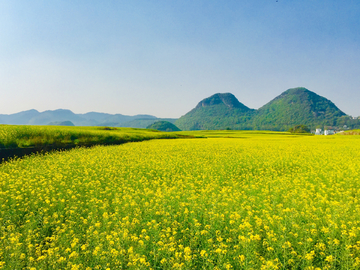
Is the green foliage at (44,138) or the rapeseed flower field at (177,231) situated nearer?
the rapeseed flower field at (177,231)

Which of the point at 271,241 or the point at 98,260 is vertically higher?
the point at 271,241

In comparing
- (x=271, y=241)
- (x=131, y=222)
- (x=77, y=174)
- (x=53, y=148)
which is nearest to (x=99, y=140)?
(x=53, y=148)

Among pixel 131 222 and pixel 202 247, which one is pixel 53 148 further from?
pixel 202 247

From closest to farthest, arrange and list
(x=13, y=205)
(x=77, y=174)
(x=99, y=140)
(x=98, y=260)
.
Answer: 1. (x=98, y=260)
2. (x=13, y=205)
3. (x=77, y=174)
4. (x=99, y=140)

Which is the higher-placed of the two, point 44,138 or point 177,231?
point 44,138

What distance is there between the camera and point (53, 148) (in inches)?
854

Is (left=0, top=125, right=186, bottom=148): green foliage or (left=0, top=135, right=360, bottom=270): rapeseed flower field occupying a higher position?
(left=0, top=125, right=186, bottom=148): green foliage

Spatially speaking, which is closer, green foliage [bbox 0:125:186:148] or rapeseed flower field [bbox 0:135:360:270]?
rapeseed flower field [bbox 0:135:360:270]

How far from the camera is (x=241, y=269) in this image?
4.00m

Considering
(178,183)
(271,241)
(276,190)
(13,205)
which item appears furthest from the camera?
(178,183)

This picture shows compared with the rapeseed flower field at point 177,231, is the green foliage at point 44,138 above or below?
above

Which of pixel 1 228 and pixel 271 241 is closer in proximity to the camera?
pixel 271 241

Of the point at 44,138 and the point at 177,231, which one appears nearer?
the point at 177,231

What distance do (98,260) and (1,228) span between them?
139 inches
